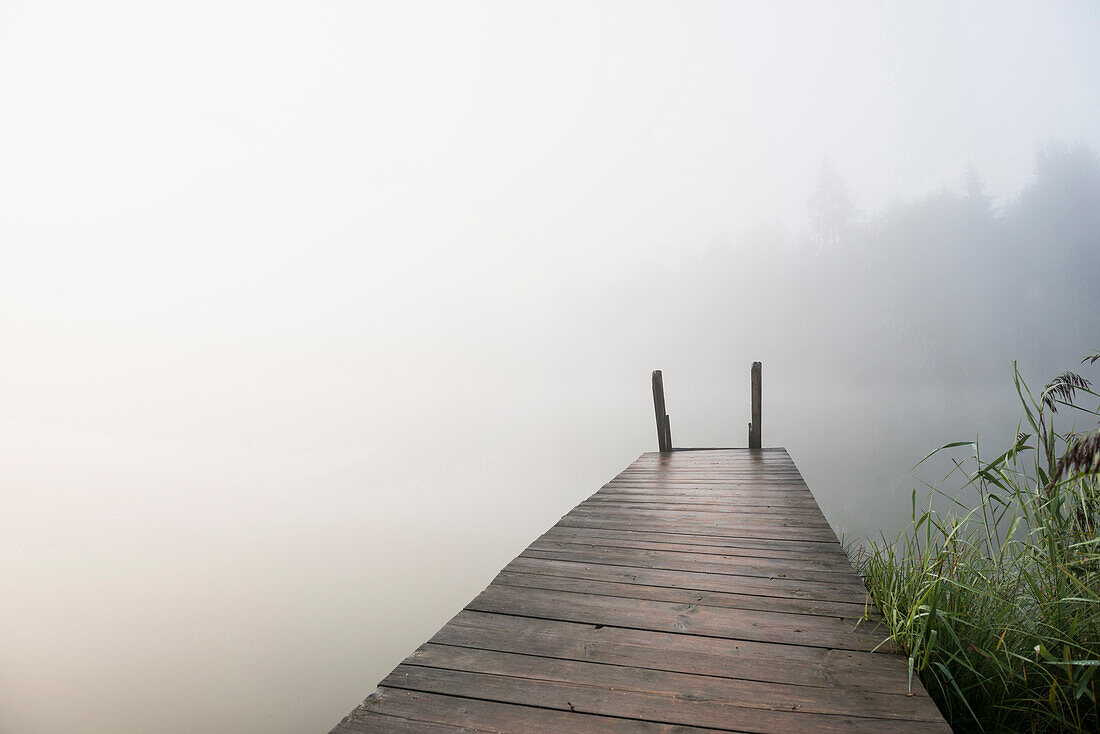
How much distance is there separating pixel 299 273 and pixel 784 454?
15237cm

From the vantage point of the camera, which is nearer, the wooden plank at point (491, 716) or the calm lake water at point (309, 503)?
the wooden plank at point (491, 716)

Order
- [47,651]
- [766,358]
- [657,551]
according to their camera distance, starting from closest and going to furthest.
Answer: [657,551] < [47,651] < [766,358]

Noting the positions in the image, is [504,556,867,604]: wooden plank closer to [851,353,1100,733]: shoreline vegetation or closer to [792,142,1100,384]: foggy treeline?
[851,353,1100,733]: shoreline vegetation

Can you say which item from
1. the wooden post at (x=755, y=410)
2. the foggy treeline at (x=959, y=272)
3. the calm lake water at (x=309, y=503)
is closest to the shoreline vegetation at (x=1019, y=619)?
the wooden post at (x=755, y=410)

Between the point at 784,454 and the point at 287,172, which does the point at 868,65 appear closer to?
the point at 784,454

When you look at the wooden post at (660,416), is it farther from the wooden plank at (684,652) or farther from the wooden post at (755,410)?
the wooden plank at (684,652)

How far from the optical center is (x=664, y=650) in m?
1.58

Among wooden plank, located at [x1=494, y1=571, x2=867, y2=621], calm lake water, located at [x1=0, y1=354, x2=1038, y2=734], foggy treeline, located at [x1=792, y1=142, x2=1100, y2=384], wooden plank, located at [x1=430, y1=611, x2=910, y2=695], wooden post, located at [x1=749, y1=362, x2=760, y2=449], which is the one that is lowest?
calm lake water, located at [x1=0, y1=354, x2=1038, y2=734]

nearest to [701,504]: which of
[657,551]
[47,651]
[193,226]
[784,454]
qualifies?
[657,551]

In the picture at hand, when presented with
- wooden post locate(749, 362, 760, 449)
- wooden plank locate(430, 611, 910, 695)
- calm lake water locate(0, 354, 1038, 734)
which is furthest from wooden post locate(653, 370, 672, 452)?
wooden plank locate(430, 611, 910, 695)

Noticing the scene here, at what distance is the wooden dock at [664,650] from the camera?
4.14 ft

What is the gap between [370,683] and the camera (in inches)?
728

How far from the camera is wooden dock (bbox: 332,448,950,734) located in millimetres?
1262

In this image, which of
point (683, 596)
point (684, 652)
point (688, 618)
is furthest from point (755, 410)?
point (684, 652)
